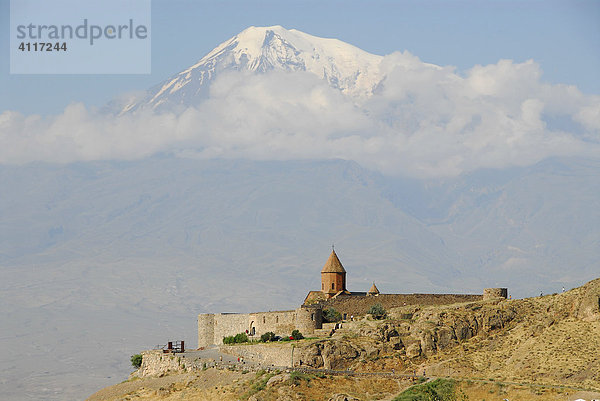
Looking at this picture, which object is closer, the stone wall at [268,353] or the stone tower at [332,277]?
the stone wall at [268,353]

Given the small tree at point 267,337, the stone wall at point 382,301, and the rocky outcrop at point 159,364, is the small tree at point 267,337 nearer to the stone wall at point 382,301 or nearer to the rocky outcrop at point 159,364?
the stone wall at point 382,301

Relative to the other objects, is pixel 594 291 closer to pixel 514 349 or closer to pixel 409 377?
pixel 514 349

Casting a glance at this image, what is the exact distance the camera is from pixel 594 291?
86.5 meters

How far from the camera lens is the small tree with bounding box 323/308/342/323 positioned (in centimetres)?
9897

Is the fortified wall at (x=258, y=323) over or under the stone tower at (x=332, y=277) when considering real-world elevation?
under

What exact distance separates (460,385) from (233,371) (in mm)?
18817

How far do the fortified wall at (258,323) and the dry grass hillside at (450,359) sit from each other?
4.04 m

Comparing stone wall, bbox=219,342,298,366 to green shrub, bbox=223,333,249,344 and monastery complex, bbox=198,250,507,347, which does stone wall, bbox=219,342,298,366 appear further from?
monastery complex, bbox=198,250,507,347

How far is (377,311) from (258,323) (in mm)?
11501

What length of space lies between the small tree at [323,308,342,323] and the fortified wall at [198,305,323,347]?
3.06 ft

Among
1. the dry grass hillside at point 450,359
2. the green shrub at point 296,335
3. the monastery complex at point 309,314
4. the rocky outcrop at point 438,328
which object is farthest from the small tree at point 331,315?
the rocky outcrop at point 438,328

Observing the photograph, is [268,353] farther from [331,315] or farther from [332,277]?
[332,277]

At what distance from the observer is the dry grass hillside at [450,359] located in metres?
78.1

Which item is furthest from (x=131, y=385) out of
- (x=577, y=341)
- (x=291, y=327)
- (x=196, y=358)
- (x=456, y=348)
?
(x=577, y=341)
